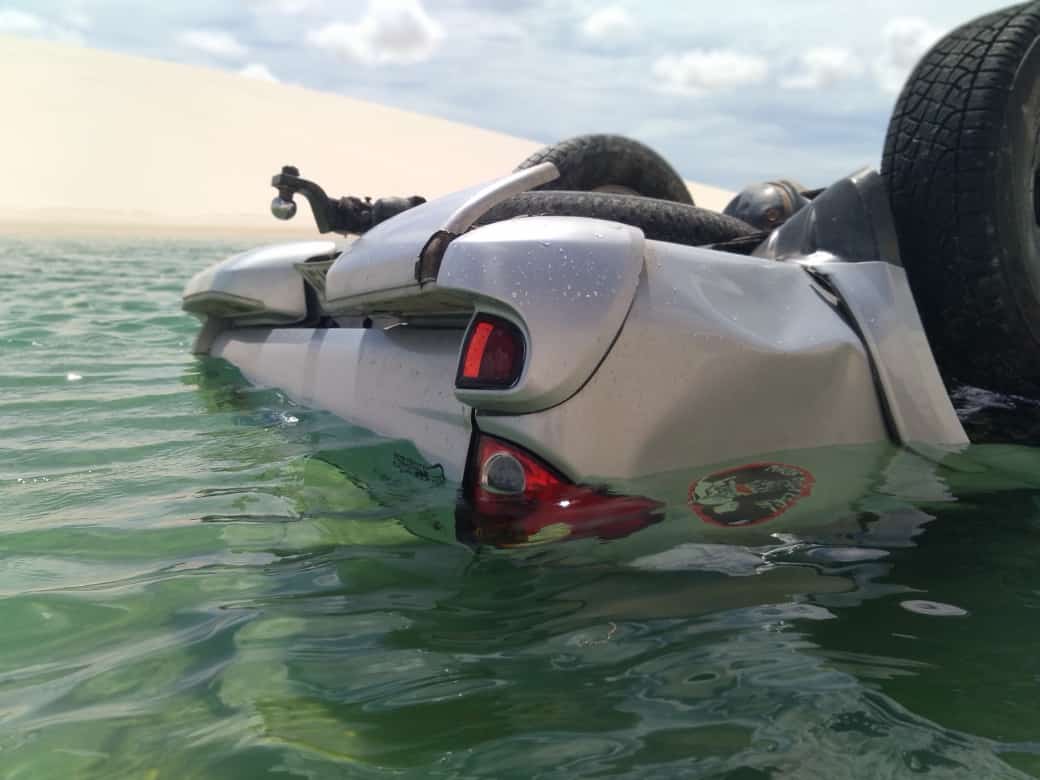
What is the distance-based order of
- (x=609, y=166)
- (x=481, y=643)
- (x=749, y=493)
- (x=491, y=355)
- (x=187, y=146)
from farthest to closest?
1. (x=187, y=146)
2. (x=609, y=166)
3. (x=749, y=493)
4. (x=491, y=355)
5. (x=481, y=643)

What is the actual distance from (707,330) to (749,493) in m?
0.36

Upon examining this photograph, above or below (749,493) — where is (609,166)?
above

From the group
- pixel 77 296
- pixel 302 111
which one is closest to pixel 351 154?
pixel 302 111

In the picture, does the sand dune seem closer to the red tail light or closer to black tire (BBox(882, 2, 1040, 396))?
black tire (BBox(882, 2, 1040, 396))

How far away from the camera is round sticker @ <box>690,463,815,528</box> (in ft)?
6.10

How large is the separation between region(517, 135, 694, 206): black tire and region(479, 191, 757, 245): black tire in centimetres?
62

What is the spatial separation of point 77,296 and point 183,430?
22.6ft

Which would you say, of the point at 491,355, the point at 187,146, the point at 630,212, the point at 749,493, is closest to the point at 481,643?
the point at 491,355

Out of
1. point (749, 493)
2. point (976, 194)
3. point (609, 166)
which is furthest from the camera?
point (609, 166)

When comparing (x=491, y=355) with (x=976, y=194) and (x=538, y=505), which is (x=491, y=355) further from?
(x=976, y=194)

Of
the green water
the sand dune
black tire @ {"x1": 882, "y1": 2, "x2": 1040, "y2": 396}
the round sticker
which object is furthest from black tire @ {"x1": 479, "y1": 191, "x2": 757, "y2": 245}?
the sand dune

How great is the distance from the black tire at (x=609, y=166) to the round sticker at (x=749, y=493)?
1.69 m

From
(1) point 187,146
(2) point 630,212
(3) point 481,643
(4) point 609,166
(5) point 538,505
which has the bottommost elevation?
(3) point 481,643

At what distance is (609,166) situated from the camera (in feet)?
11.9
